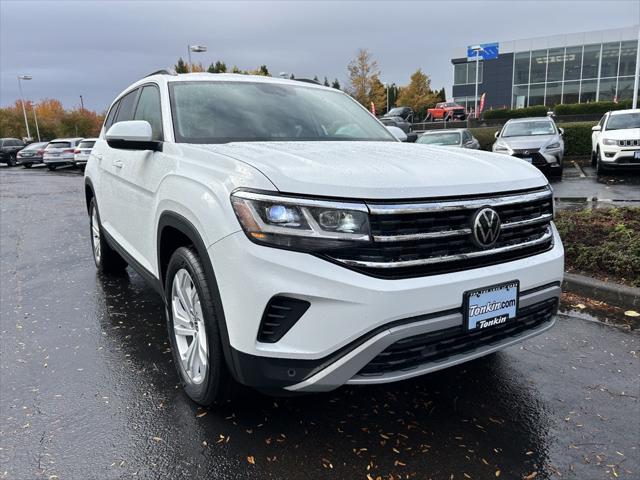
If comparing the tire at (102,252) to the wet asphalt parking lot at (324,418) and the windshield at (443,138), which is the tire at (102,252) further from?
the windshield at (443,138)

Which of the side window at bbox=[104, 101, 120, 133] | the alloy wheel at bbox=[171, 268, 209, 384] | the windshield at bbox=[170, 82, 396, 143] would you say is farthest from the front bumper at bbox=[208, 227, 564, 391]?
the side window at bbox=[104, 101, 120, 133]

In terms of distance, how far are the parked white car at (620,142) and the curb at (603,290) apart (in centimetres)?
907

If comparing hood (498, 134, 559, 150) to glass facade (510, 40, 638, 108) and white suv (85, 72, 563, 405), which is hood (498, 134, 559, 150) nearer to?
white suv (85, 72, 563, 405)

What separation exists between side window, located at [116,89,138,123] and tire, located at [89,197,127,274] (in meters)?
0.98

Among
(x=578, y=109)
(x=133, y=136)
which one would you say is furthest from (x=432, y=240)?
(x=578, y=109)

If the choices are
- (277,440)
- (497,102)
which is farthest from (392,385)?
(497,102)

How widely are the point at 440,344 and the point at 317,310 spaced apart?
0.64 m

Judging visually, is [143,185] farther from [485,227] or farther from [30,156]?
[30,156]

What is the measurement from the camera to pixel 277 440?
2678 millimetres

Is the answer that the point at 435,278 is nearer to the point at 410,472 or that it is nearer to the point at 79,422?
the point at 410,472

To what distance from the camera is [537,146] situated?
514 inches

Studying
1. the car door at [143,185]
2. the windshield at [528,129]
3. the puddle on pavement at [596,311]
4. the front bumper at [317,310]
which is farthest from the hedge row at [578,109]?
the front bumper at [317,310]

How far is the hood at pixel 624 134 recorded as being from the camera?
12.4 metres

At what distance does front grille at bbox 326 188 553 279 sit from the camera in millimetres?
2242
